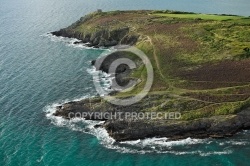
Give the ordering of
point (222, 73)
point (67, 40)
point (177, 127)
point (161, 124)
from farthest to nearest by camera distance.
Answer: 1. point (67, 40)
2. point (222, 73)
3. point (161, 124)
4. point (177, 127)

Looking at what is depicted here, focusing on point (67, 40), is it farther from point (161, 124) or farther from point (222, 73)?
point (161, 124)

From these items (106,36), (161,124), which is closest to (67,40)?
(106,36)

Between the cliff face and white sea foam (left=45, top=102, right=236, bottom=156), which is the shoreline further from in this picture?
the cliff face

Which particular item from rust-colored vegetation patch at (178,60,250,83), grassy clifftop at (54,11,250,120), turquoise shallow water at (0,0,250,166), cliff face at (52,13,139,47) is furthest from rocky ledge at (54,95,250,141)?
cliff face at (52,13,139,47)

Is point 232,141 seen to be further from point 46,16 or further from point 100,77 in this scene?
point 46,16

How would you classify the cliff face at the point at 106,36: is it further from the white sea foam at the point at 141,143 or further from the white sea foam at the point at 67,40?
the white sea foam at the point at 141,143
